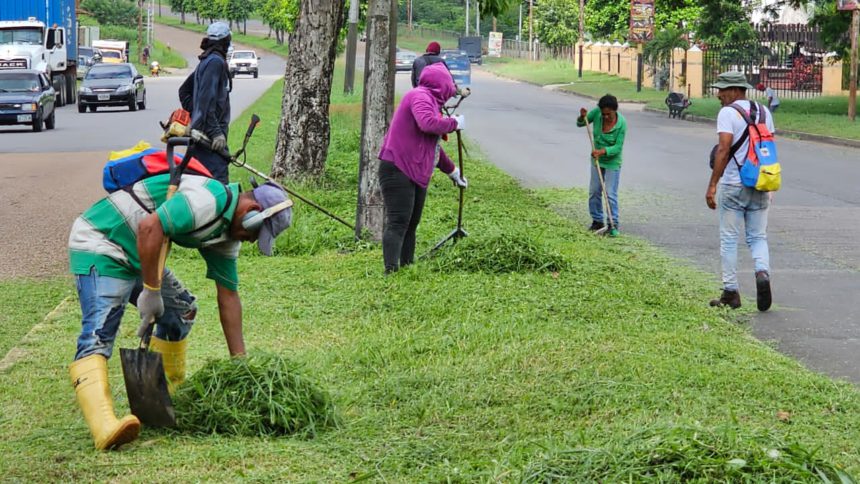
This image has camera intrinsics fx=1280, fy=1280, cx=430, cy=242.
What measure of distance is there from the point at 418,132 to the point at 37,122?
21537 mm

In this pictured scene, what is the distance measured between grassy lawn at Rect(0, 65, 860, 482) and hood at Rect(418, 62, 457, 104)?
120 cm

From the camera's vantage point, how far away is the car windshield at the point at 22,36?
38.9 metres

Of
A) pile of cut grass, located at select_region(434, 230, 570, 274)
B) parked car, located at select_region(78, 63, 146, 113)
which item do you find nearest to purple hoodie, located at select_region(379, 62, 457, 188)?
pile of cut grass, located at select_region(434, 230, 570, 274)

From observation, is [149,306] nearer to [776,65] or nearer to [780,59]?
[780,59]

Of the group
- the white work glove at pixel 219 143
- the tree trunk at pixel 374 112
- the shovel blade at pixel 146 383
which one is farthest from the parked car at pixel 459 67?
the shovel blade at pixel 146 383

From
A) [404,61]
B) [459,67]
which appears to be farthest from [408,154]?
[404,61]

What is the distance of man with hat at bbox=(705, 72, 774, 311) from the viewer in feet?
29.9

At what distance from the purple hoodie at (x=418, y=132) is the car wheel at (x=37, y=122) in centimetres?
2130

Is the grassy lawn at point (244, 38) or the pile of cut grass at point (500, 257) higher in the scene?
the grassy lawn at point (244, 38)

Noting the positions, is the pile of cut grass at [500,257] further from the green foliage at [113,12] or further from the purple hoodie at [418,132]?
the green foliage at [113,12]

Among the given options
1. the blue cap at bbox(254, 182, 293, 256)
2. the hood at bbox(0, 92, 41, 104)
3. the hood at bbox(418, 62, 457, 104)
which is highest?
the hood at bbox(418, 62, 457, 104)

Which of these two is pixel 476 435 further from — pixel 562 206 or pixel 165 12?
pixel 165 12

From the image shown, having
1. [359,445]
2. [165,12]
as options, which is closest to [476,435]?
[359,445]

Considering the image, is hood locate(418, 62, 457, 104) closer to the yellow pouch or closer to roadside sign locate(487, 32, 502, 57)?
the yellow pouch
